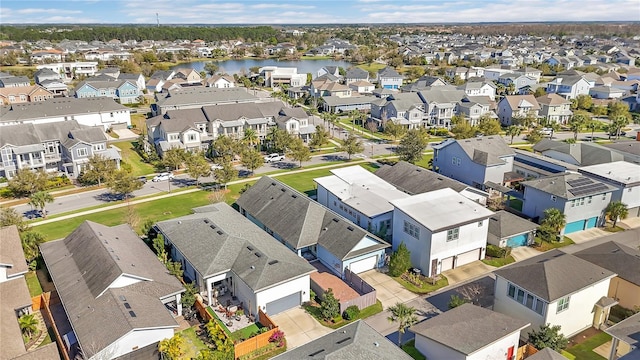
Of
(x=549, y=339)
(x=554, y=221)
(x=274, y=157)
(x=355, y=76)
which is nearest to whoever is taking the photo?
(x=549, y=339)

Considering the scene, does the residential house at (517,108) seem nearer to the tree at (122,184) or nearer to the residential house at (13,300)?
the tree at (122,184)

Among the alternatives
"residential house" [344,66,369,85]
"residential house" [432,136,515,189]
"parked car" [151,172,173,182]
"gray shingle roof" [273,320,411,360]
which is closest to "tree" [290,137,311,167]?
"parked car" [151,172,173,182]

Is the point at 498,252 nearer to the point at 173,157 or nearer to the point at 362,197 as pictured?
the point at 362,197

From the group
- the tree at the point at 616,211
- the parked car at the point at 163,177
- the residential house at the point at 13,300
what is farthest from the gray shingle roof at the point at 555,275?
the parked car at the point at 163,177

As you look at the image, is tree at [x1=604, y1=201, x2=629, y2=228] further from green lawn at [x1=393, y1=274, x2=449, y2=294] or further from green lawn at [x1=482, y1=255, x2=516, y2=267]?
green lawn at [x1=393, y1=274, x2=449, y2=294]

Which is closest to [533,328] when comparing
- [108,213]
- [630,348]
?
[630,348]

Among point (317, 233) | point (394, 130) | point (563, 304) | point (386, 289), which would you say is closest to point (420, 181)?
point (317, 233)
